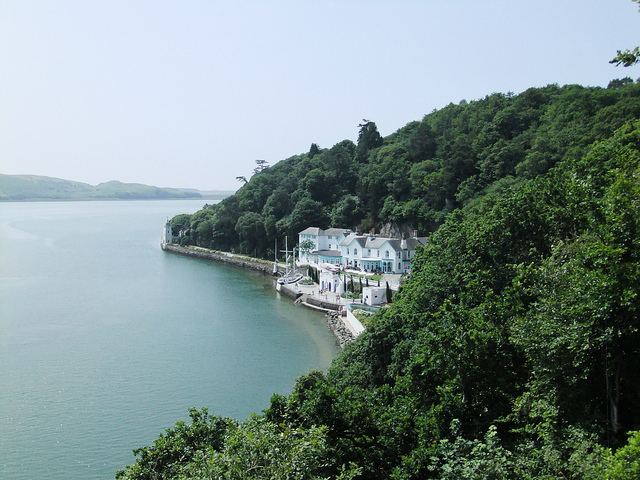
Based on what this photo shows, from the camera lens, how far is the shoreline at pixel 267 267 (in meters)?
25.6

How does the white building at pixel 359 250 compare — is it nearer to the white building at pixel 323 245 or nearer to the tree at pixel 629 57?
the white building at pixel 323 245

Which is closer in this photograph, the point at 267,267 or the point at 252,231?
the point at 267,267

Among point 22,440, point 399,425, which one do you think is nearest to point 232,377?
point 22,440

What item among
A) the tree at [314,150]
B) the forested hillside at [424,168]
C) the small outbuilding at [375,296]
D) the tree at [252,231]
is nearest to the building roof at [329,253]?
the forested hillside at [424,168]

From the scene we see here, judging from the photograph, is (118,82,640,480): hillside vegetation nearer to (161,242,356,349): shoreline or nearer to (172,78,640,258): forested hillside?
(161,242,356,349): shoreline

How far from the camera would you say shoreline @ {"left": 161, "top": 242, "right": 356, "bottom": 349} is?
25631mm

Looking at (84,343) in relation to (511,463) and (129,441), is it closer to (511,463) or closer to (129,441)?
Answer: (129,441)

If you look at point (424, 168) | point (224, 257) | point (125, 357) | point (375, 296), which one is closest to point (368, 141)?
point (424, 168)

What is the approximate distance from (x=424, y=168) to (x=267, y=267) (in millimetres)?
16453

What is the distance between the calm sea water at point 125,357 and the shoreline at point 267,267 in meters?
0.67

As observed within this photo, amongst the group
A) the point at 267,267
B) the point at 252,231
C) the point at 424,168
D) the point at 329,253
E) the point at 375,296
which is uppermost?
the point at 424,168

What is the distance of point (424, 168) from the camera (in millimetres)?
44188

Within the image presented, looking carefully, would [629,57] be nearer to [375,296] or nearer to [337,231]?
[375,296]

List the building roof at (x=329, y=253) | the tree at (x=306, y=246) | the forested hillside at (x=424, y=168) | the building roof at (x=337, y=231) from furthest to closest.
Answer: the tree at (x=306, y=246), the building roof at (x=337, y=231), the building roof at (x=329, y=253), the forested hillside at (x=424, y=168)
